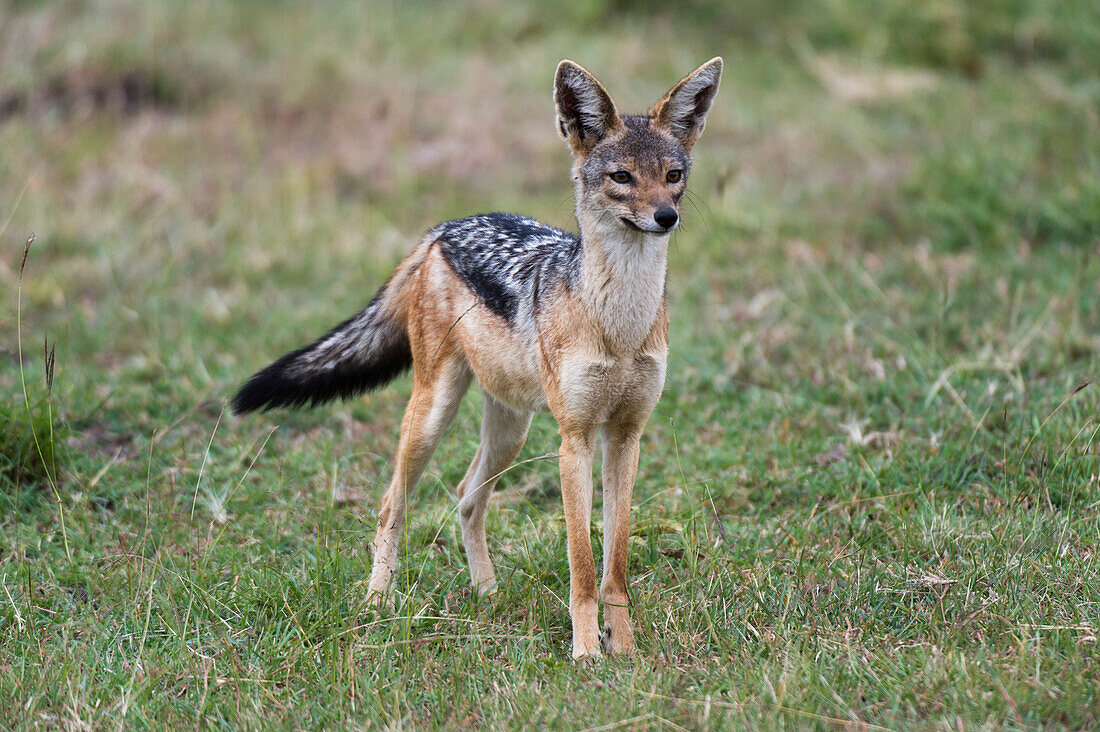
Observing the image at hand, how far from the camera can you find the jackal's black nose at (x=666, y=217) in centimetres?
382

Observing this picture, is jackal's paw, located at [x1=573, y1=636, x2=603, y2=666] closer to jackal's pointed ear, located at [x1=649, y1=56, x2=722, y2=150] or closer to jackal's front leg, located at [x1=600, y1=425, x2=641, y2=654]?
jackal's front leg, located at [x1=600, y1=425, x2=641, y2=654]

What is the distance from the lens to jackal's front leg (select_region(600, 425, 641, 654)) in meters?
4.12

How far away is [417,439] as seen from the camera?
4.72m

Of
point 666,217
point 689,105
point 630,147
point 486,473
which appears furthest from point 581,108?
point 486,473

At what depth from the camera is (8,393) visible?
6320 mm

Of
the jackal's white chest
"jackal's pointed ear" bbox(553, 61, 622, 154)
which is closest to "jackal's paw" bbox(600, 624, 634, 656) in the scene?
the jackal's white chest

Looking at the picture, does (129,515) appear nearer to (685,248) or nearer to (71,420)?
(71,420)

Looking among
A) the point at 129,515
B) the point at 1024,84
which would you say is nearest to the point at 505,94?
the point at 1024,84

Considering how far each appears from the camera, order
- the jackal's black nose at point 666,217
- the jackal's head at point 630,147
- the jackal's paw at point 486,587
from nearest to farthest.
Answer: the jackal's black nose at point 666,217 < the jackal's head at point 630,147 < the jackal's paw at point 486,587

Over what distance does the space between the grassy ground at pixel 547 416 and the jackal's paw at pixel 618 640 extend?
0.32 ft

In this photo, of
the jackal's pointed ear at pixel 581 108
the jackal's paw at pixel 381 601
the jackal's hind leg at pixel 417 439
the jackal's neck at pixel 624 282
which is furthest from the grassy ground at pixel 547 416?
the jackal's pointed ear at pixel 581 108

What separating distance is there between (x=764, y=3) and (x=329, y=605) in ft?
38.8

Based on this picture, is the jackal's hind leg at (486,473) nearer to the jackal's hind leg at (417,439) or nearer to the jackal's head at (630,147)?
the jackal's hind leg at (417,439)

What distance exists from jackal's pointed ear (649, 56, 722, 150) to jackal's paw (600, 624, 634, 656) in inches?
78.9
